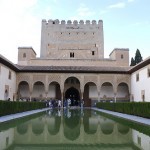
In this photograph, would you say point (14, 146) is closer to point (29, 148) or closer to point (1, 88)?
point (29, 148)

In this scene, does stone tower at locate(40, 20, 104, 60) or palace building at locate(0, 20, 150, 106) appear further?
stone tower at locate(40, 20, 104, 60)

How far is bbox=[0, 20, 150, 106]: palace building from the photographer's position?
68.7 ft

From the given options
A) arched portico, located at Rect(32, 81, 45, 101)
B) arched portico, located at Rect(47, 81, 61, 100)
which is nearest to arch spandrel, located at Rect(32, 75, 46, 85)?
arched portico, located at Rect(32, 81, 45, 101)

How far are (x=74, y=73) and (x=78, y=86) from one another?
2452 mm

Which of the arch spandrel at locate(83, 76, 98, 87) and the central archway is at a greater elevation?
the arch spandrel at locate(83, 76, 98, 87)

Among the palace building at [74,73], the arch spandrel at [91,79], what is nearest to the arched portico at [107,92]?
the palace building at [74,73]

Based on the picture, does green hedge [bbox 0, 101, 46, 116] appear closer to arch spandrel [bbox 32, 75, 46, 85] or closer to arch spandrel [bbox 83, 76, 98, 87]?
arch spandrel [bbox 32, 75, 46, 85]

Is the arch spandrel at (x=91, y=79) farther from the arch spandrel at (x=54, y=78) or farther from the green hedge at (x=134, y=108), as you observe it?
the green hedge at (x=134, y=108)

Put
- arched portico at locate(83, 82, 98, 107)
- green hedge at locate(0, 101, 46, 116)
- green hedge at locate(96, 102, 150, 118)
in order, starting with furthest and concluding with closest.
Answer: arched portico at locate(83, 82, 98, 107) < green hedge at locate(0, 101, 46, 116) < green hedge at locate(96, 102, 150, 118)

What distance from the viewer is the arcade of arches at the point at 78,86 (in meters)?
23.5

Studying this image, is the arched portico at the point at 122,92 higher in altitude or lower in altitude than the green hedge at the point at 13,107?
higher

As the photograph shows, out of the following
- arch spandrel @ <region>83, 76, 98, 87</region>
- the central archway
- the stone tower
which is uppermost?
the stone tower

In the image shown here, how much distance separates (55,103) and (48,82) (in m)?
2.25

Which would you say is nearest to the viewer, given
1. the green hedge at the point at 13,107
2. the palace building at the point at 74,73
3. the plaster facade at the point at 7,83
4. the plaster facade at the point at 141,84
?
the green hedge at the point at 13,107
